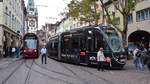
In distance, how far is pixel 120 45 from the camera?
2584cm

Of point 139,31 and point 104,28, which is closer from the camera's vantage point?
point 104,28

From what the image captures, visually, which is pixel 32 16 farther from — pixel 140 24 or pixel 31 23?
pixel 140 24

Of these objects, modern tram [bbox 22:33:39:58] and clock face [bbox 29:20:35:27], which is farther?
clock face [bbox 29:20:35:27]

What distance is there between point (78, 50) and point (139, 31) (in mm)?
17228

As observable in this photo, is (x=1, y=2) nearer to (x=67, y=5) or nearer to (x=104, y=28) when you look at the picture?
(x=67, y=5)

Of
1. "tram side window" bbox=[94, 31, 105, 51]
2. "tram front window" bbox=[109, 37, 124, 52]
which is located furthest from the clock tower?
"tram front window" bbox=[109, 37, 124, 52]

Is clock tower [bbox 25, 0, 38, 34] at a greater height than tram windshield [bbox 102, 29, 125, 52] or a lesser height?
greater

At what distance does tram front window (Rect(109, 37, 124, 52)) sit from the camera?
25.4 m

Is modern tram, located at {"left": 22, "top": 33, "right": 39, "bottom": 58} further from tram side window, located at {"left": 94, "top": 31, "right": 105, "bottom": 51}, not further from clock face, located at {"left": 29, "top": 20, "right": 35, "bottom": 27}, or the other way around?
clock face, located at {"left": 29, "top": 20, "right": 35, "bottom": 27}

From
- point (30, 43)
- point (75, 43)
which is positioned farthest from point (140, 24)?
point (75, 43)

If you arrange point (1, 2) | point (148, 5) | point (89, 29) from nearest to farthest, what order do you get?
point (89, 29), point (148, 5), point (1, 2)

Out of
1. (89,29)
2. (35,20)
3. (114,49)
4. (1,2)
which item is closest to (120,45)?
(114,49)

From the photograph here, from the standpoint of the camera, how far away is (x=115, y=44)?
2570 centimetres

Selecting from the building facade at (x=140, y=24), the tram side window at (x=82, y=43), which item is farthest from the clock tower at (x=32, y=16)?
the tram side window at (x=82, y=43)
